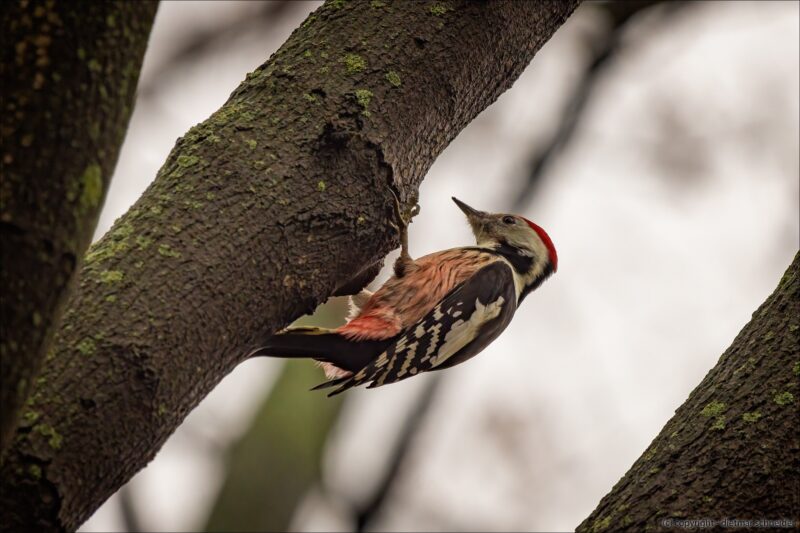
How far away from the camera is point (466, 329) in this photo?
4512mm

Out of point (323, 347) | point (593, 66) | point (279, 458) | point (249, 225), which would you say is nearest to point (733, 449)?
point (249, 225)

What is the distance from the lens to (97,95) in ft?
5.39

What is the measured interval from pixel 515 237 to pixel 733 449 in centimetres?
328

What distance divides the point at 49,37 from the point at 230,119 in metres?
0.92

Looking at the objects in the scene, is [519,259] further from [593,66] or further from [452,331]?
[593,66]

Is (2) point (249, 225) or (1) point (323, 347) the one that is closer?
(2) point (249, 225)

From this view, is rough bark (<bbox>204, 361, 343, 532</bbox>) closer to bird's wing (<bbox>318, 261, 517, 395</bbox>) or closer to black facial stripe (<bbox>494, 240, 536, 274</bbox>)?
black facial stripe (<bbox>494, 240, 536, 274</bbox>)

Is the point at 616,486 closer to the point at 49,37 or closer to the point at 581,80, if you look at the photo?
the point at 49,37

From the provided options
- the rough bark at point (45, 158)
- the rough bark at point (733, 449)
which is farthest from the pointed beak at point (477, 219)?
the rough bark at point (45, 158)

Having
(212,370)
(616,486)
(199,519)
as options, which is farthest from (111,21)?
(199,519)

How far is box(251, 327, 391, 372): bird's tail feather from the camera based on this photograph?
3605 mm

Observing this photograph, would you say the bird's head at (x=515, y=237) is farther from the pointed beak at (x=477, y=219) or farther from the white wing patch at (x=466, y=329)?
the white wing patch at (x=466, y=329)

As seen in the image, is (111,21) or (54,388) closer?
(111,21)

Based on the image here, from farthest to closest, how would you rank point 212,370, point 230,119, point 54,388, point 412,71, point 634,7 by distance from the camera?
point 634,7
point 412,71
point 230,119
point 212,370
point 54,388
